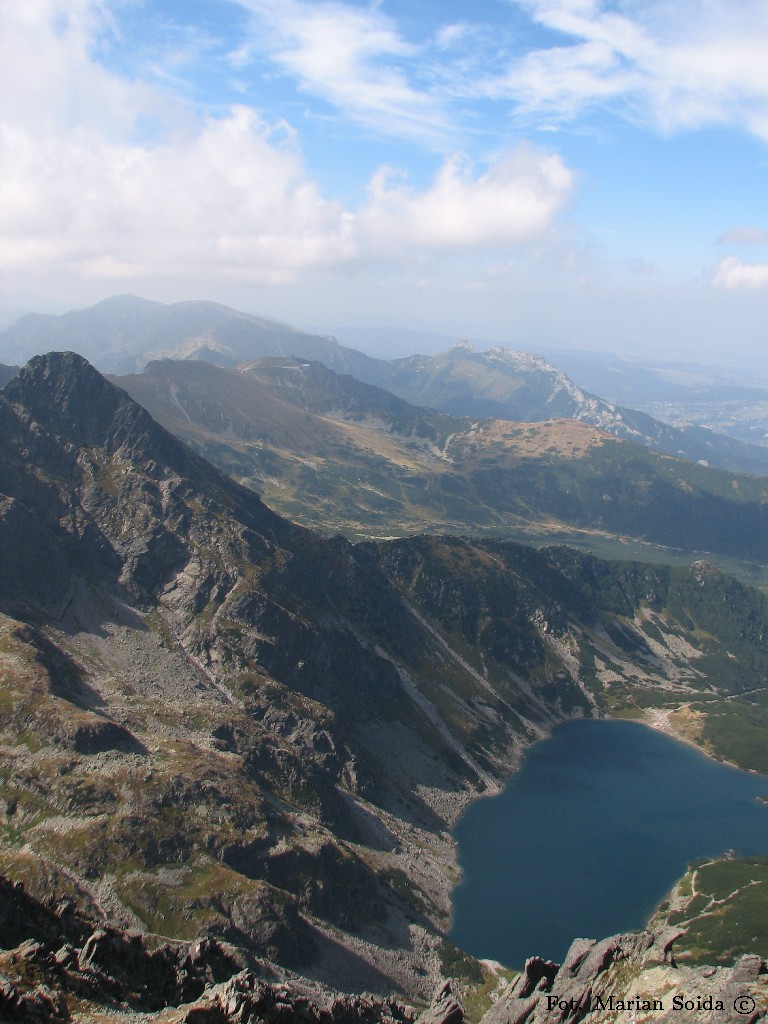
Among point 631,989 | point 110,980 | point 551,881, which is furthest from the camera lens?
point 551,881

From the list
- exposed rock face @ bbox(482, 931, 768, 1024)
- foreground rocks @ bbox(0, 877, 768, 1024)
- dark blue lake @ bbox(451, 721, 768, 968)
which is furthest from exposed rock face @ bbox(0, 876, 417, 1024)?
dark blue lake @ bbox(451, 721, 768, 968)

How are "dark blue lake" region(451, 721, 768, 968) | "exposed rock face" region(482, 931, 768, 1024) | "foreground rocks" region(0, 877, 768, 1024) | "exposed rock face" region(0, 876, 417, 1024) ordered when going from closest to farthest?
1. "exposed rock face" region(482, 931, 768, 1024)
2. "foreground rocks" region(0, 877, 768, 1024)
3. "exposed rock face" region(0, 876, 417, 1024)
4. "dark blue lake" region(451, 721, 768, 968)

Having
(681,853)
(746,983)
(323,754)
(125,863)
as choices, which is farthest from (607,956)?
(681,853)

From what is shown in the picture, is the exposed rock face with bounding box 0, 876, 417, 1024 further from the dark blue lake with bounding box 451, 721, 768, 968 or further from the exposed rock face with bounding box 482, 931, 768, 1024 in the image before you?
the dark blue lake with bounding box 451, 721, 768, 968

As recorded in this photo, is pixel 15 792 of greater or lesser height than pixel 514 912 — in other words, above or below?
above

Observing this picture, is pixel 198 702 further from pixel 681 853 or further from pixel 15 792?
pixel 681 853

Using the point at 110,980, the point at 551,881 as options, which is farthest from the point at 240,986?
the point at 551,881

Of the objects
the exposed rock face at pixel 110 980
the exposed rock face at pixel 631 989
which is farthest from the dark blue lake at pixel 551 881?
the exposed rock face at pixel 631 989

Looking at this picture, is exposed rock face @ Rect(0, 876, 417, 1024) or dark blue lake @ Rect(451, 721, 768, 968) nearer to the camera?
exposed rock face @ Rect(0, 876, 417, 1024)

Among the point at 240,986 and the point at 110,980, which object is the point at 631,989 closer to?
the point at 240,986

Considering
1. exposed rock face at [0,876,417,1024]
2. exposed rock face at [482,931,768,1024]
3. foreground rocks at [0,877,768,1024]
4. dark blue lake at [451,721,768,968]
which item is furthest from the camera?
dark blue lake at [451,721,768,968]

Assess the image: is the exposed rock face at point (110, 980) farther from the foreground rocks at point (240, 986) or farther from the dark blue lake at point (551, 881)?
the dark blue lake at point (551, 881)
